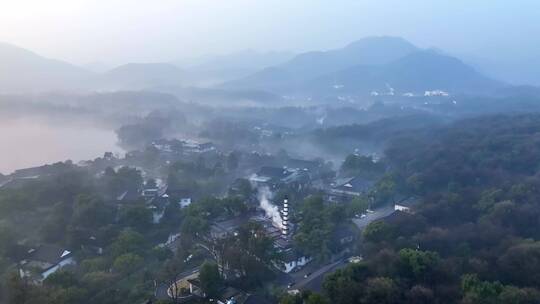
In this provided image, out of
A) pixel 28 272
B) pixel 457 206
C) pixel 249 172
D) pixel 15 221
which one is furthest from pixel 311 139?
pixel 28 272

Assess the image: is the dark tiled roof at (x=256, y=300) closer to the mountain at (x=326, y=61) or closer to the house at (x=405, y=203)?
the house at (x=405, y=203)

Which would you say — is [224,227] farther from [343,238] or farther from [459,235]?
[459,235]

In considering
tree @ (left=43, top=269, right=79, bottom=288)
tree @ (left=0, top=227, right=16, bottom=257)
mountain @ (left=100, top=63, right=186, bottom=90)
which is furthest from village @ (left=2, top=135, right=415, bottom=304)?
mountain @ (left=100, top=63, right=186, bottom=90)

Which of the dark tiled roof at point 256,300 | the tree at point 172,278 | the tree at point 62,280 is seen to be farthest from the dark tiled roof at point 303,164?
the tree at point 62,280

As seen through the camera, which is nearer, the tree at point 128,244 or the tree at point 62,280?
the tree at point 62,280

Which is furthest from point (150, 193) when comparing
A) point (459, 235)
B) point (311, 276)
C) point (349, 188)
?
point (459, 235)
